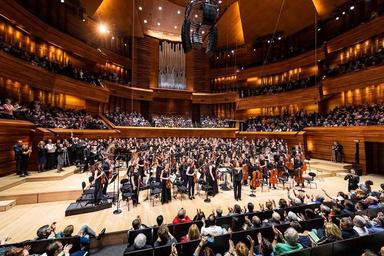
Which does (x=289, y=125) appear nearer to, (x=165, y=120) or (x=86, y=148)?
(x=165, y=120)

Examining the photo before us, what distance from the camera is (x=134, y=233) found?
3227 millimetres

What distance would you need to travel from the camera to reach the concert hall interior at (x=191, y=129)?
11.6ft

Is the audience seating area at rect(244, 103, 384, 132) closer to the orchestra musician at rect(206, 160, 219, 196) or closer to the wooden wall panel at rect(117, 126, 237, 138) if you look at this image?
the wooden wall panel at rect(117, 126, 237, 138)

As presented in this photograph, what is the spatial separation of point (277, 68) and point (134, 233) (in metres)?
19.5

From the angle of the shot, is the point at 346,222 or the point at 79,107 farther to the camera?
the point at 79,107

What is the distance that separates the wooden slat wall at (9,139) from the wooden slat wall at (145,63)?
488 inches

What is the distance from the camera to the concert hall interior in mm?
3527

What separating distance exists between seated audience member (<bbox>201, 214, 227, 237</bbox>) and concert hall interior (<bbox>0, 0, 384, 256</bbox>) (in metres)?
0.02

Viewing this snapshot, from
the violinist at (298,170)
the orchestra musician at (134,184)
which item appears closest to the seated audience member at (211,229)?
the orchestra musician at (134,184)

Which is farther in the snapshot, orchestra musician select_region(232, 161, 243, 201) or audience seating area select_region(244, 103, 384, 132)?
audience seating area select_region(244, 103, 384, 132)

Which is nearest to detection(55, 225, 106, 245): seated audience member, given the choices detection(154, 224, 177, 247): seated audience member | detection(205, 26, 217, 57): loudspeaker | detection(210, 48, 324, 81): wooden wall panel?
detection(154, 224, 177, 247): seated audience member

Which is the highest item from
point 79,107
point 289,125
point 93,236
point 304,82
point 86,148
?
point 304,82

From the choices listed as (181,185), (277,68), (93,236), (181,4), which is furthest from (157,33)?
(93,236)

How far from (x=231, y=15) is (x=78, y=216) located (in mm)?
19334
